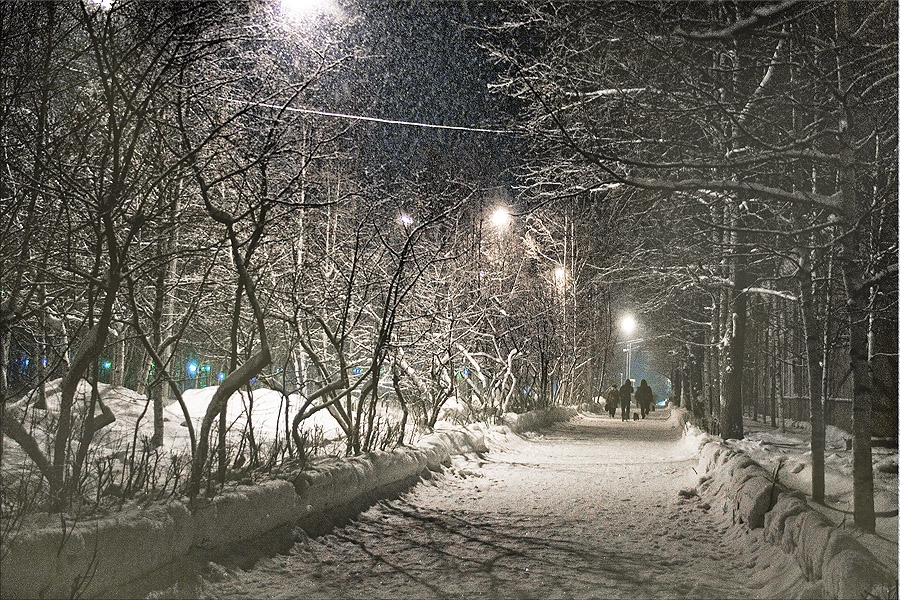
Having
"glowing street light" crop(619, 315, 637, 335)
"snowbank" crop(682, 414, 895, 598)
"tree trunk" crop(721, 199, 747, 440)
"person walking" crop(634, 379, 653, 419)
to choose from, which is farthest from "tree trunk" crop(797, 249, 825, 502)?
"glowing street light" crop(619, 315, 637, 335)

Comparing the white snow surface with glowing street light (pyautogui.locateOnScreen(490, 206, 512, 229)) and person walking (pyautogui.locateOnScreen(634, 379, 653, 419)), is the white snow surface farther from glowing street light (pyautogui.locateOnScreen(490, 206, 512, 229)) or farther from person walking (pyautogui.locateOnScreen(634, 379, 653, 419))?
person walking (pyautogui.locateOnScreen(634, 379, 653, 419))

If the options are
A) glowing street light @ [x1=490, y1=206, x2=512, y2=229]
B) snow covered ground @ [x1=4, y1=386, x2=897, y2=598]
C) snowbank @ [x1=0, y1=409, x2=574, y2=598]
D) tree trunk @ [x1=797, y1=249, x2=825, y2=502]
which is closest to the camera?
snowbank @ [x1=0, y1=409, x2=574, y2=598]

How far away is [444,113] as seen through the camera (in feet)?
48.0

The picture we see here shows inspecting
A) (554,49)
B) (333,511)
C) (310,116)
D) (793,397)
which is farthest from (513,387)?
(333,511)

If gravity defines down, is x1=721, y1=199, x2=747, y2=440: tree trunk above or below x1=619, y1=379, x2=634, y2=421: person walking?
above

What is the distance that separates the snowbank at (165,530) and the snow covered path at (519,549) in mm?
268

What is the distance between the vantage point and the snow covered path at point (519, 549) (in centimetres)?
523

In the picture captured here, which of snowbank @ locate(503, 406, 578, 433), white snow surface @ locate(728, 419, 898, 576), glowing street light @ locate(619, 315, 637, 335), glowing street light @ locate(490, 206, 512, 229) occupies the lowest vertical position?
snowbank @ locate(503, 406, 578, 433)

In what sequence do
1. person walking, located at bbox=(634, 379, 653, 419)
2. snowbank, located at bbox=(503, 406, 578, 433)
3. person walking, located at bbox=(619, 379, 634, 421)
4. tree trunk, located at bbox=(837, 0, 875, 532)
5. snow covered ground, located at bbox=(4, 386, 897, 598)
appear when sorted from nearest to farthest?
snow covered ground, located at bbox=(4, 386, 897, 598), tree trunk, located at bbox=(837, 0, 875, 532), snowbank, located at bbox=(503, 406, 578, 433), person walking, located at bbox=(619, 379, 634, 421), person walking, located at bbox=(634, 379, 653, 419)

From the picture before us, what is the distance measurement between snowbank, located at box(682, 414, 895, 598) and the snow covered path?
0.33 metres

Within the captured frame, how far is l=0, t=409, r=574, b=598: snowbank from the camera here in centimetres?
375

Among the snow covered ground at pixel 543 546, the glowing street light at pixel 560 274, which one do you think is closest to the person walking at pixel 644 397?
the glowing street light at pixel 560 274

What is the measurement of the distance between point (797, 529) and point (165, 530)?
13.5 ft

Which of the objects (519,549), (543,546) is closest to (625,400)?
(543,546)
